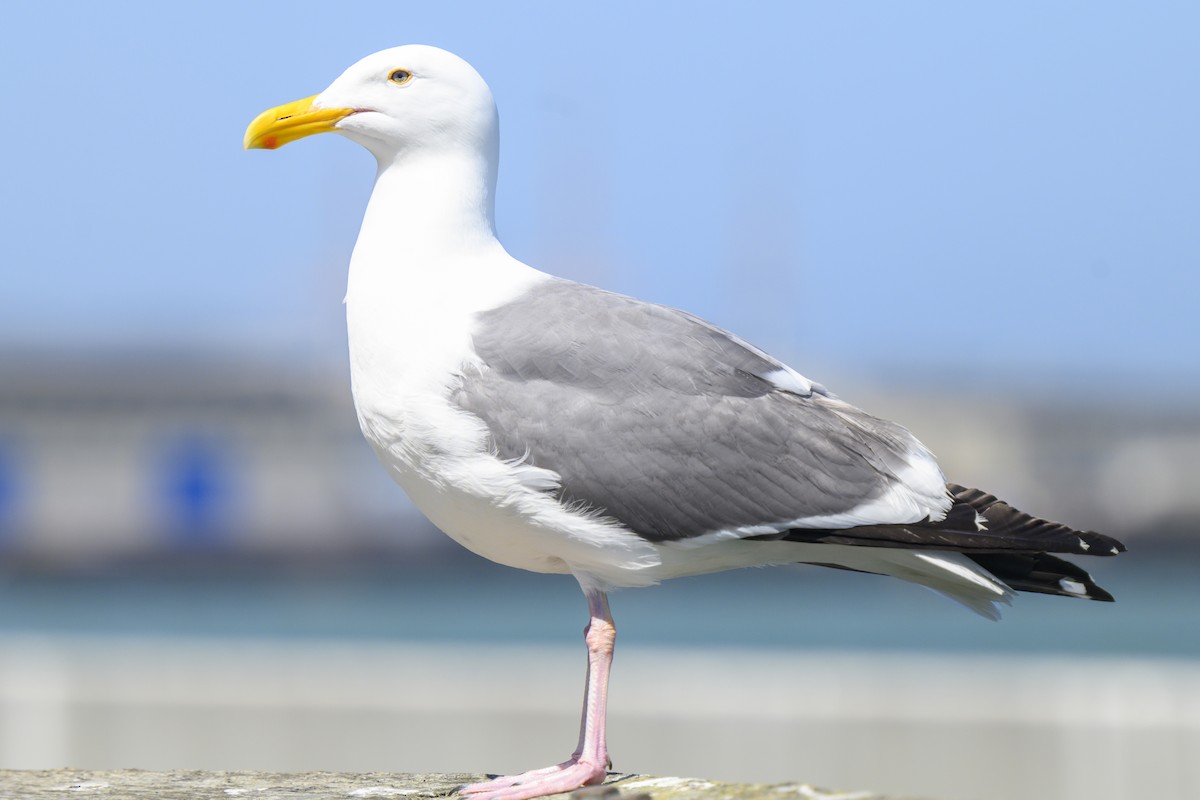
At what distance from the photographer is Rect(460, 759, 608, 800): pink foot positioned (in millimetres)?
4344

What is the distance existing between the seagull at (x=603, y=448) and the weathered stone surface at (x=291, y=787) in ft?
0.80

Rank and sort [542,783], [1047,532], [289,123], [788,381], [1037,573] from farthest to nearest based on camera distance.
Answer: [289,123] < [788,381] < [1037,573] < [1047,532] < [542,783]

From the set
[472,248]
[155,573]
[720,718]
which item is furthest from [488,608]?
[472,248]

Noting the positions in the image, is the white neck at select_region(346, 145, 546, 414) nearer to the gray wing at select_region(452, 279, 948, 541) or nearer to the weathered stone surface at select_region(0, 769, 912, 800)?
the gray wing at select_region(452, 279, 948, 541)

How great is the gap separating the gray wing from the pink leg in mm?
351

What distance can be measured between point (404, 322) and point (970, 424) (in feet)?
149

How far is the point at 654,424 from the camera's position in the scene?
14.7ft

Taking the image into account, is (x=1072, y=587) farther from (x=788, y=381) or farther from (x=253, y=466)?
(x=253, y=466)

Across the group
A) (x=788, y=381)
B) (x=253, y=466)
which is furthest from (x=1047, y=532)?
(x=253, y=466)

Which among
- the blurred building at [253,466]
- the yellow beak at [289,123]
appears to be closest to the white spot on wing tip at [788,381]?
the yellow beak at [289,123]

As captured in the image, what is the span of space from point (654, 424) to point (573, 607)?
4719cm

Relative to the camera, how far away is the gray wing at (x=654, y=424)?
4.40 metres

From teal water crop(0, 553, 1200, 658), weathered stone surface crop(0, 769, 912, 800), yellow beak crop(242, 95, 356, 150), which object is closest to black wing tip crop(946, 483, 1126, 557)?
weathered stone surface crop(0, 769, 912, 800)

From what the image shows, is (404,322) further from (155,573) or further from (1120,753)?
(155,573)
